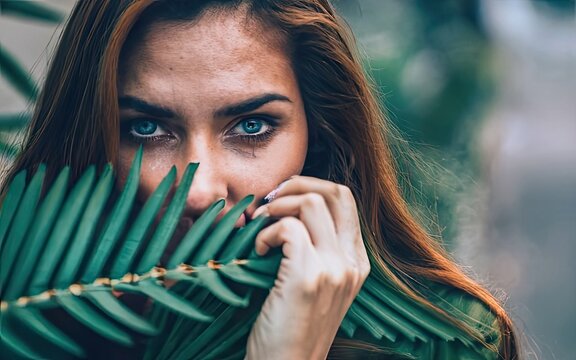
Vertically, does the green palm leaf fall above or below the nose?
below

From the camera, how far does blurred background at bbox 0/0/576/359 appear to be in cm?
153

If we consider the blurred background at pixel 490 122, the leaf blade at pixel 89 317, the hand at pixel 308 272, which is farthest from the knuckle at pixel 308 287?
the blurred background at pixel 490 122

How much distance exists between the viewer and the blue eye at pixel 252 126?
113cm

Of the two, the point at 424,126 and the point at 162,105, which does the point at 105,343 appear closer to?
the point at 162,105

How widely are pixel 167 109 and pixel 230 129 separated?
3.5 inches

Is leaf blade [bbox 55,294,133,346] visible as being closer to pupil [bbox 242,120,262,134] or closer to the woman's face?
the woman's face

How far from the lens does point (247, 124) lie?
114cm

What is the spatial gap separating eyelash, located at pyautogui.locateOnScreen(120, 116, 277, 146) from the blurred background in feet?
1.00

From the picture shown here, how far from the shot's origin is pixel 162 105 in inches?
43.5

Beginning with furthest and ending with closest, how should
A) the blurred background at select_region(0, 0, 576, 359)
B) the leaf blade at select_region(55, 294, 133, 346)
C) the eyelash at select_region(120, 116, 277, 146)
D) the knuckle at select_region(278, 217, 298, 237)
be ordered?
the blurred background at select_region(0, 0, 576, 359) → the eyelash at select_region(120, 116, 277, 146) → the knuckle at select_region(278, 217, 298, 237) → the leaf blade at select_region(55, 294, 133, 346)

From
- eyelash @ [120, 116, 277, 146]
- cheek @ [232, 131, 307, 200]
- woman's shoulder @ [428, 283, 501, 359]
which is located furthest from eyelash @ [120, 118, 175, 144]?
woman's shoulder @ [428, 283, 501, 359]

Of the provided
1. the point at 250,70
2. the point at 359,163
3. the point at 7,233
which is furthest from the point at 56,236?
the point at 359,163

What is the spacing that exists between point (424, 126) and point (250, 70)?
2.21ft

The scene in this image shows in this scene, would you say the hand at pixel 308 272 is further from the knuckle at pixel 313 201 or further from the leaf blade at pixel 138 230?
A: the leaf blade at pixel 138 230
